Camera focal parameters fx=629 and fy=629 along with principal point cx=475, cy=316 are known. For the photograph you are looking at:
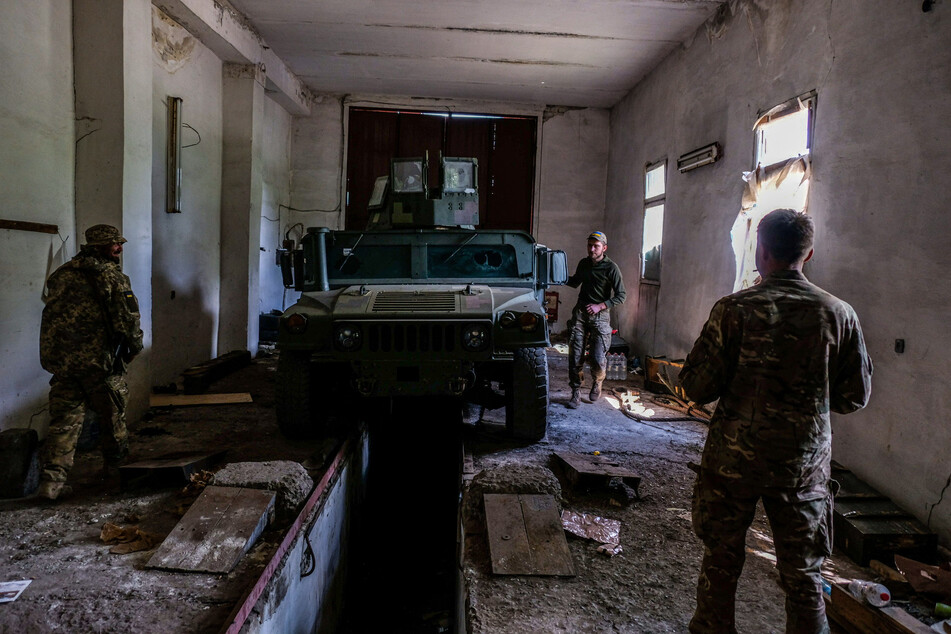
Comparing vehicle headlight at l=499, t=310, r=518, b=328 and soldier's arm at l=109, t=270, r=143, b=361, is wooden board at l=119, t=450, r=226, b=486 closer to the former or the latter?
soldier's arm at l=109, t=270, r=143, b=361

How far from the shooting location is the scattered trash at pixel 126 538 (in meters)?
2.88

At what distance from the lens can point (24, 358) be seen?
13.9 ft

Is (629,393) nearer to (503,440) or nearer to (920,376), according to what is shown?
(503,440)

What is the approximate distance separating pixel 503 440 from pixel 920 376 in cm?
255

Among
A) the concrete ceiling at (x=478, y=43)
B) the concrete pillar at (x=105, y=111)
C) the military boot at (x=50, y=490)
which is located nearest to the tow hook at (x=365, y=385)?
the military boot at (x=50, y=490)

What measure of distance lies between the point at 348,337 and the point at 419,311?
477mm

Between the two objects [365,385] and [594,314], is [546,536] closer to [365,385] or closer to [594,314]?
[365,385]

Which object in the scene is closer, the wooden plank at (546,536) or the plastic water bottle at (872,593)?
the plastic water bottle at (872,593)

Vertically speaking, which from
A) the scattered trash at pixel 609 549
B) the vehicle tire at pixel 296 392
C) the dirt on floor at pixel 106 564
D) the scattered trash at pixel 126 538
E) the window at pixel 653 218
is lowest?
the dirt on floor at pixel 106 564

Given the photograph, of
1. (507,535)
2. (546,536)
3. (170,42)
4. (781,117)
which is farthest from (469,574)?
(170,42)

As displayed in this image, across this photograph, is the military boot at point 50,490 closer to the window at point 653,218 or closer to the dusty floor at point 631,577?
the dusty floor at point 631,577

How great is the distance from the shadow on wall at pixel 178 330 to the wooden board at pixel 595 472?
4.34 m

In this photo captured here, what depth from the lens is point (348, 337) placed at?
397cm

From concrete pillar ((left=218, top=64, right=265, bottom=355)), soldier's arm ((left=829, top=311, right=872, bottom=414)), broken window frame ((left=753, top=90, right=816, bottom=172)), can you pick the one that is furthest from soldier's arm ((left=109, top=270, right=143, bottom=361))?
broken window frame ((left=753, top=90, right=816, bottom=172))
